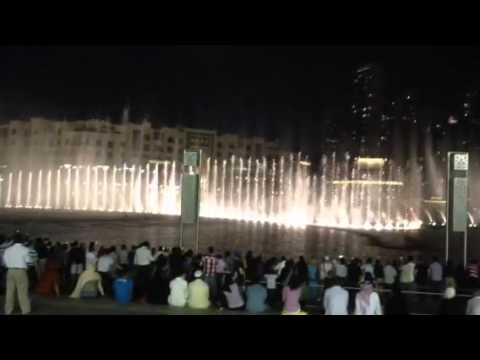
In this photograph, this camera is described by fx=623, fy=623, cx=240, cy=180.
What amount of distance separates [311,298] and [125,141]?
61539 millimetres

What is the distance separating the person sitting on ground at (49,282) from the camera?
9.35 metres

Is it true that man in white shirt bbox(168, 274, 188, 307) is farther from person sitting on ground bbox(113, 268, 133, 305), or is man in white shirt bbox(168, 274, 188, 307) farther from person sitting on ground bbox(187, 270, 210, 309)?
person sitting on ground bbox(113, 268, 133, 305)

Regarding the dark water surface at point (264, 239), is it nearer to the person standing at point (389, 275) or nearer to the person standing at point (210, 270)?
the person standing at point (389, 275)

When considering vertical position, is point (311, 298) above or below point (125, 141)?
below

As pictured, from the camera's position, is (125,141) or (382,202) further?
(125,141)

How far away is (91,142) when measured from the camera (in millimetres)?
66625

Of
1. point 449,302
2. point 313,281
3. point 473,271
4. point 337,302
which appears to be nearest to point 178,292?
point 337,302

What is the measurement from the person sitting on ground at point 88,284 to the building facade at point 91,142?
51.9 metres

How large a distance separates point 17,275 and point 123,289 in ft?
5.20

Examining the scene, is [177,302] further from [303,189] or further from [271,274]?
[303,189]

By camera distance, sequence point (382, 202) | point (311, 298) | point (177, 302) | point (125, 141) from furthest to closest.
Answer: point (125, 141), point (382, 202), point (311, 298), point (177, 302)

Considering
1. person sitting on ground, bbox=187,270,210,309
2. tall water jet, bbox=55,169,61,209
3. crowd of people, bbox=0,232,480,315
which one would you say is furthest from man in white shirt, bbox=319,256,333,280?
tall water jet, bbox=55,169,61,209
